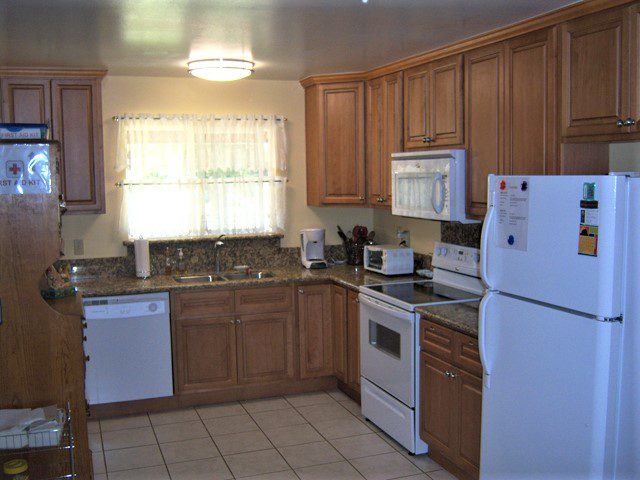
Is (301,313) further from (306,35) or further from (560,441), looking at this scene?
(560,441)

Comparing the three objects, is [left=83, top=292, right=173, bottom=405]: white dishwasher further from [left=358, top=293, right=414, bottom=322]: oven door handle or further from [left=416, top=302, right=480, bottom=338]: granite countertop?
[left=416, top=302, right=480, bottom=338]: granite countertop

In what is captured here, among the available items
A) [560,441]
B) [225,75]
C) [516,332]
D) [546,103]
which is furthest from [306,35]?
[560,441]

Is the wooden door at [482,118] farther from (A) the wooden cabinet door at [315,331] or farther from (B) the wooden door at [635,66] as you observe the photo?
(A) the wooden cabinet door at [315,331]

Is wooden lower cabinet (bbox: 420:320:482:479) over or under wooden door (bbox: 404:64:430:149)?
under

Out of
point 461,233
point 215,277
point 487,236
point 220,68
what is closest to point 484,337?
point 487,236

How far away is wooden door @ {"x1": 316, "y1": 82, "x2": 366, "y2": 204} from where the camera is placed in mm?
5402

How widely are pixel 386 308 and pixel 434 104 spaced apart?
50.5 inches

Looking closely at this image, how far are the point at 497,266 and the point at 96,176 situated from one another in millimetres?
3028

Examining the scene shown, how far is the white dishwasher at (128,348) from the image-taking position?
480 centimetres

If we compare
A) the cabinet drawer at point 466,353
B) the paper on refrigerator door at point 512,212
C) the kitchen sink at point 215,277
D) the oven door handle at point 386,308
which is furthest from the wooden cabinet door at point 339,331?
the paper on refrigerator door at point 512,212

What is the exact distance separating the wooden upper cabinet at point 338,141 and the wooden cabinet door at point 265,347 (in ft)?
3.36

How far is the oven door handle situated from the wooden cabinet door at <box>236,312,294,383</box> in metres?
0.79

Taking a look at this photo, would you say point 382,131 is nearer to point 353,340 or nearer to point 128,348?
point 353,340

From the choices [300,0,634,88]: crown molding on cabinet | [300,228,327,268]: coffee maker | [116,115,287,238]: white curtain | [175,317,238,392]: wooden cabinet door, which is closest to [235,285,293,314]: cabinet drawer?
[175,317,238,392]: wooden cabinet door
